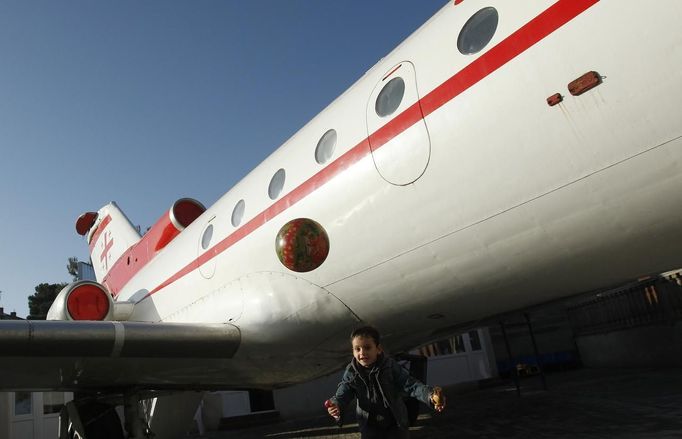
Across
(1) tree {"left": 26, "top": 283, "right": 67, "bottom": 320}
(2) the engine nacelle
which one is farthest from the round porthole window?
(1) tree {"left": 26, "top": 283, "right": 67, "bottom": 320}

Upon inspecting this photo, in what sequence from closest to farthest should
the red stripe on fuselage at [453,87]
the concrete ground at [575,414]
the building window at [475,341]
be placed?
the red stripe on fuselage at [453,87] → the concrete ground at [575,414] → the building window at [475,341]

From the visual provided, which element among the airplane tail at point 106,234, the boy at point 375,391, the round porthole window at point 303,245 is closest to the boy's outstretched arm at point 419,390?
the boy at point 375,391

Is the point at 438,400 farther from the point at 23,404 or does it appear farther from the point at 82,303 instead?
the point at 23,404

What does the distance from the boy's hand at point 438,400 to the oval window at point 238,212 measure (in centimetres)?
397

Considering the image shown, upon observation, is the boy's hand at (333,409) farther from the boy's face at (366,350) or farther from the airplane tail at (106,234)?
the airplane tail at (106,234)

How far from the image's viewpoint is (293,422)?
1275 cm

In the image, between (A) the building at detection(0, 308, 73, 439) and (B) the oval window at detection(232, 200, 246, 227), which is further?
(A) the building at detection(0, 308, 73, 439)

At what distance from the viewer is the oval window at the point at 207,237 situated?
21.7 ft

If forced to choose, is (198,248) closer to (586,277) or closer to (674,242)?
(586,277)

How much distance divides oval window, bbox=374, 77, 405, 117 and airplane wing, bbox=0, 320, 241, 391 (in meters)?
2.64

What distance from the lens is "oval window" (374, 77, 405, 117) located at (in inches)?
165

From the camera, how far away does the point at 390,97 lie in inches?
170

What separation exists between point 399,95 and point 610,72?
1.73 metres

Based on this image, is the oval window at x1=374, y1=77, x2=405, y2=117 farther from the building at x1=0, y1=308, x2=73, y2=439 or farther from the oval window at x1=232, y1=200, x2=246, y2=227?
the building at x1=0, y1=308, x2=73, y2=439
